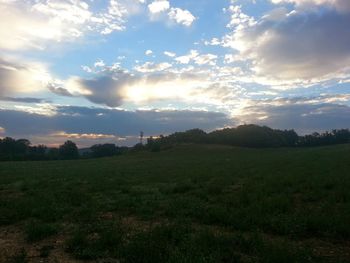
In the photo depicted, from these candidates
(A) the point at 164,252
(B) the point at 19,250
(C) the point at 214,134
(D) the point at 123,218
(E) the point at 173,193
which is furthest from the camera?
(C) the point at 214,134

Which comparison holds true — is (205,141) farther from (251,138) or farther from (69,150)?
(69,150)

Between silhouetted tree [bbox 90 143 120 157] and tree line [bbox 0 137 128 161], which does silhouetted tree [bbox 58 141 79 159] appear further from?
silhouetted tree [bbox 90 143 120 157]

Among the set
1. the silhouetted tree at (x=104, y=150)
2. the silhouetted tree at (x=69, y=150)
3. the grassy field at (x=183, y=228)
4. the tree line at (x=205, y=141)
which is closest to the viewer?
the grassy field at (x=183, y=228)

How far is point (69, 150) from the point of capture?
150 meters

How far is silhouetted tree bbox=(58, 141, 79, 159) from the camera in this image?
14862 cm

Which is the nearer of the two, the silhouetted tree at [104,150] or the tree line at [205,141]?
the tree line at [205,141]

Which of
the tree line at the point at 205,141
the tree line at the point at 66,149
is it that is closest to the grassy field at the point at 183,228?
the tree line at the point at 205,141

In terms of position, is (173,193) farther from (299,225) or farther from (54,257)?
(54,257)

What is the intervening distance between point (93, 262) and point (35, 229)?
3.35 meters

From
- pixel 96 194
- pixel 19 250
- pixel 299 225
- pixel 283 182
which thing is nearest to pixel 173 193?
pixel 96 194

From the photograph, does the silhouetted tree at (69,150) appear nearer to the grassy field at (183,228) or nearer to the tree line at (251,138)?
the tree line at (251,138)

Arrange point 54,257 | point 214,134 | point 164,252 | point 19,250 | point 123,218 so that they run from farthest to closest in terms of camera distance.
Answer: point 214,134 → point 123,218 → point 19,250 → point 54,257 → point 164,252

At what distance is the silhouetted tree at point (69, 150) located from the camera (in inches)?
5851

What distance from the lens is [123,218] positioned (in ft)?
42.3
